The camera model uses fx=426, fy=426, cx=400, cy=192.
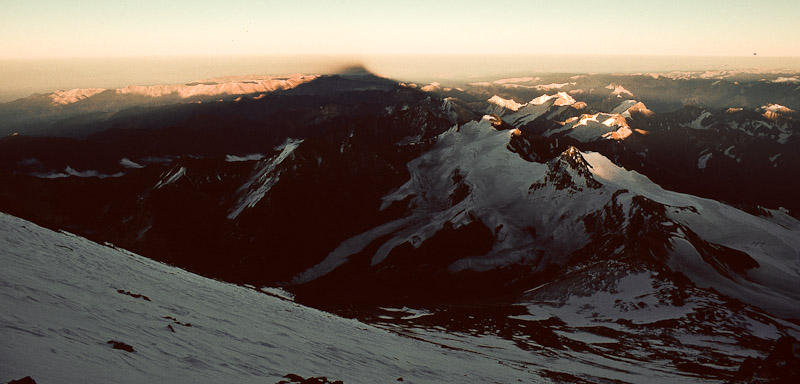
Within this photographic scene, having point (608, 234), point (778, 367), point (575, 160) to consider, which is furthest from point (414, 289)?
point (778, 367)

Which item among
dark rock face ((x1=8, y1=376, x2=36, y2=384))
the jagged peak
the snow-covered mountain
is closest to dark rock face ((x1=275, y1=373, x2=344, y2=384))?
the snow-covered mountain

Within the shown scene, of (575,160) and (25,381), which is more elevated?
(25,381)

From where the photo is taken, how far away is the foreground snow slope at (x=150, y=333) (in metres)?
15.5

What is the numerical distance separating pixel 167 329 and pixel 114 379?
31.7 feet

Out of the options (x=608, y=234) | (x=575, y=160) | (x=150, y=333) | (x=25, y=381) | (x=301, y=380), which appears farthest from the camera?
(x=575, y=160)

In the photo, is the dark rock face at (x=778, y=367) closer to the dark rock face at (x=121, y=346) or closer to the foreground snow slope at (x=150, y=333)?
the foreground snow slope at (x=150, y=333)

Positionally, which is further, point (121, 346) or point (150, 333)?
point (150, 333)

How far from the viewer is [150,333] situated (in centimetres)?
2184

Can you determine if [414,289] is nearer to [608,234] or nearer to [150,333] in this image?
[608,234]

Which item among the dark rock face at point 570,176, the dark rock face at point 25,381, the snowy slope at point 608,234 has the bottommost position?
the snowy slope at point 608,234

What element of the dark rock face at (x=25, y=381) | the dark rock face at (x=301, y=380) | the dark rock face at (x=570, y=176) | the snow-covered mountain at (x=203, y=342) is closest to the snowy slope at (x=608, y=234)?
the dark rock face at (x=570, y=176)

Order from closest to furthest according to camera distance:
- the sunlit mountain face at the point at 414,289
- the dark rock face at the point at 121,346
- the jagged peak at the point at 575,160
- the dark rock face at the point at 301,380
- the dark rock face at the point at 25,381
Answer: the dark rock face at the point at 25,381 → the dark rock face at the point at 121,346 → the dark rock face at the point at 301,380 → the sunlit mountain face at the point at 414,289 → the jagged peak at the point at 575,160

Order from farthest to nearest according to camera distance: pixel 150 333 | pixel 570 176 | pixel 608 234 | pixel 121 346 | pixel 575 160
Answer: pixel 575 160 < pixel 570 176 < pixel 608 234 < pixel 150 333 < pixel 121 346

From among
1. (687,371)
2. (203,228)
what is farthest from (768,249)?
(203,228)
